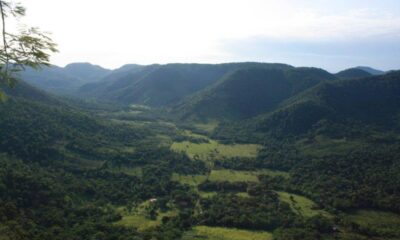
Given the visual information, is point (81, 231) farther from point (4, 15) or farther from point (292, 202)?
point (4, 15)

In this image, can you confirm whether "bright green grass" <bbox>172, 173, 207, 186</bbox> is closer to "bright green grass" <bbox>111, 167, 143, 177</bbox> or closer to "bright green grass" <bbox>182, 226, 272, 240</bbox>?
"bright green grass" <bbox>111, 167, 143, 177</bbox>

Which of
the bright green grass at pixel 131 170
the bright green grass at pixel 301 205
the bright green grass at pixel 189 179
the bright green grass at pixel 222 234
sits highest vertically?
the bright green grass at pixel 131 170

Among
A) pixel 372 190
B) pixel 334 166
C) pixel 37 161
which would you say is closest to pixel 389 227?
pixel 372 190

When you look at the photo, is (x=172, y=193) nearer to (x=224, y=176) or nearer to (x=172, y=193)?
(x=172, y=193)

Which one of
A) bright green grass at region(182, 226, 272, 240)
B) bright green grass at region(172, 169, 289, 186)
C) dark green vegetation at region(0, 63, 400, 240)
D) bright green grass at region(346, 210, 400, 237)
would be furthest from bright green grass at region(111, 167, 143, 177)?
bright green grass at region(346, 210, 400, 237)

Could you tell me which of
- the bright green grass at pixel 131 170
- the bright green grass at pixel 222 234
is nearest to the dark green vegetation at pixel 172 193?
the bright green grass at pixel 222 234

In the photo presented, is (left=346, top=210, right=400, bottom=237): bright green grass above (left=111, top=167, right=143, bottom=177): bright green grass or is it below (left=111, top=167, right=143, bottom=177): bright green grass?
below

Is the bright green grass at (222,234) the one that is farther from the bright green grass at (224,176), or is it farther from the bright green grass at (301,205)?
the bright green grass at (224,176)
